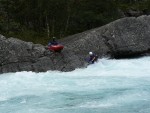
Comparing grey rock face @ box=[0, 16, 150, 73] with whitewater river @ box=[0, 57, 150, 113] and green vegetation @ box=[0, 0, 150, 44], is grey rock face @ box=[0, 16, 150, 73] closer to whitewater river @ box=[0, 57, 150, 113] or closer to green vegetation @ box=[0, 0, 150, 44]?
whitewater river @ box=[0, 57, 150, 113]

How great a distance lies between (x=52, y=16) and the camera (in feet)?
116

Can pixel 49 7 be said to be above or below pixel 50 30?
above

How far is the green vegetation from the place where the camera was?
34094 mm

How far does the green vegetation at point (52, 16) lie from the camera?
3409cm

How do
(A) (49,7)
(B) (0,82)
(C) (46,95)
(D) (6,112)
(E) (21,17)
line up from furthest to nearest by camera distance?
1. (E) (21,17)
2. (A) (49,7)
3. (B) (0,82)
4. (C) (46,95)
5. (D) (6,112)

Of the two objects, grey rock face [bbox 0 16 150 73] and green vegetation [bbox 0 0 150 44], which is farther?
green vegetation [bbox 0 0 150 44]

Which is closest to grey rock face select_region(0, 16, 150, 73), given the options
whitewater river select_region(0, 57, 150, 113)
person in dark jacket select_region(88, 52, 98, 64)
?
person in dark jacket select_region(88, 52, 98, 64)

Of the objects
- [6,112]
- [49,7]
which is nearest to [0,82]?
[6,112]

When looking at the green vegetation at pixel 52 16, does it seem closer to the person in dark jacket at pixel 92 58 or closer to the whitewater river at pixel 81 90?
the person in dark jacket at pixel 92 58

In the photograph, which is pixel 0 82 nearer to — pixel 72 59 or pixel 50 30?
pixel 72 59

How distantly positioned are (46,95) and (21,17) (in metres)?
19.8

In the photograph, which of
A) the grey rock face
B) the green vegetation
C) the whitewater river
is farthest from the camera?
the green vegetation

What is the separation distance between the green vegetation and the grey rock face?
245 inches

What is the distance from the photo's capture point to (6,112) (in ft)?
50.6
